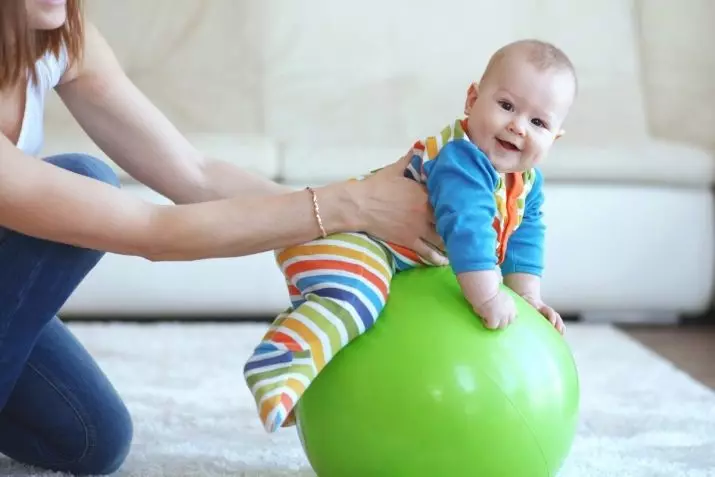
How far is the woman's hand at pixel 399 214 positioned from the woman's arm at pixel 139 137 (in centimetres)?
23

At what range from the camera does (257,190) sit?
152cm

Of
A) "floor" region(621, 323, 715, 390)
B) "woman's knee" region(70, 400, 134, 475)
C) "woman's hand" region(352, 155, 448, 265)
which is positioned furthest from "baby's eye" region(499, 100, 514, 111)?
"floor" region(621, 323, 715, 390)

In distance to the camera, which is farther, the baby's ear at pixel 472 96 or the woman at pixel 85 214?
the baby's ear at pixel 472 96

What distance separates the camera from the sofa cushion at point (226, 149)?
2568mm

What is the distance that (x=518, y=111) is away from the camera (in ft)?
4.18

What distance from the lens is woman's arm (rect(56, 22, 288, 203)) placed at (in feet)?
4.94

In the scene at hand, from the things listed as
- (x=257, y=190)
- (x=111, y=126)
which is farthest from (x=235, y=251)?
(x=111, y=126)

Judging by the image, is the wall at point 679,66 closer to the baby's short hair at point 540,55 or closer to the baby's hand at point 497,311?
the baby's short hair at point 540,55

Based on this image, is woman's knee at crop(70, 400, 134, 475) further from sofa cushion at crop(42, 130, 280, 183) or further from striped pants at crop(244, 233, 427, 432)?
sofa cushion at crop(42, 130, 280, 183)

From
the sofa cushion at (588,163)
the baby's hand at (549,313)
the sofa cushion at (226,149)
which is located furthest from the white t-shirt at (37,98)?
the sofa cushion at (588,163)

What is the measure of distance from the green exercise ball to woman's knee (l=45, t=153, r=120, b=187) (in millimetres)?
431

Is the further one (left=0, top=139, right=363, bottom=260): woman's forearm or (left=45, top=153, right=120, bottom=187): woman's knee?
(left=45, top=153, right=120, bottom=187): woman's knee

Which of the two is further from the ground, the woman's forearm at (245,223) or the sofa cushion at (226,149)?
the woman's forearm at (245,223)

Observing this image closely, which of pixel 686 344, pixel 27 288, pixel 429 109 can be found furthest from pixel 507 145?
pixel 429 109
